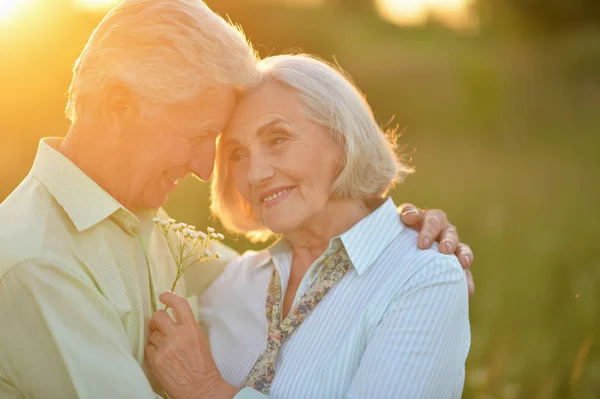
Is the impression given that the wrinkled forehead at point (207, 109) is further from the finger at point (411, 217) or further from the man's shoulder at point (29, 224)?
the finger at point (411, 217)

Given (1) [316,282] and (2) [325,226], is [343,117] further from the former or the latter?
(1) [316,282]

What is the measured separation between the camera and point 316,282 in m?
2.63

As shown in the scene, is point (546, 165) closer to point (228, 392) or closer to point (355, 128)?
point (355, 128)

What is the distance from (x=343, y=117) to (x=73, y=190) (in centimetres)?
113

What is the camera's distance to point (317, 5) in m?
14.9

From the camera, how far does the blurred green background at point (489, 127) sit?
14.1ft

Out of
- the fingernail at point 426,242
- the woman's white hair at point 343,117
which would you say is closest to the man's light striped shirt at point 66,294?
the woman's white hair at point 343,117

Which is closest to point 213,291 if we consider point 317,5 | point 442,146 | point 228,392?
point 228,392

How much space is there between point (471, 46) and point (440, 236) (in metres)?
11.6

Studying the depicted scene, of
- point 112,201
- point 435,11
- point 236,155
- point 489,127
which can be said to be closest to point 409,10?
point 435,11

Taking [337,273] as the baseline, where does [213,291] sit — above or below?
below

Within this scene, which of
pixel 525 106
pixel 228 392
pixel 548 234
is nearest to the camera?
pixel 228 392

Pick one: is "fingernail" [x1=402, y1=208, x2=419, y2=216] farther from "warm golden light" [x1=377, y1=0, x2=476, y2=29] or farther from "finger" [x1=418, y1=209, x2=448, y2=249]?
"warm golden light" [x1=377, y1=0, x2=476, y2=29]

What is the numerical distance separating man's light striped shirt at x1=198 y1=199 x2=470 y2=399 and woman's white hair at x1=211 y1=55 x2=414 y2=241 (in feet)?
0.59
